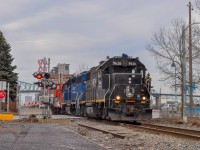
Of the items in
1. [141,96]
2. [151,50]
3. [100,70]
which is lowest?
[141,96]

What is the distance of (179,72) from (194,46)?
2853 millimetres

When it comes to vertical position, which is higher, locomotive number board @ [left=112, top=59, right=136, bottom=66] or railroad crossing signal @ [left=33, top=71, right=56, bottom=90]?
locomotive number board @ [left=112, top=59, right=136, bottom=66]

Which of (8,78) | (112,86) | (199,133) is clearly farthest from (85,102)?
(8,78)

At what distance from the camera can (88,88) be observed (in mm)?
32906

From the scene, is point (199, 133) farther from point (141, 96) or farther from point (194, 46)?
point (194, 46)

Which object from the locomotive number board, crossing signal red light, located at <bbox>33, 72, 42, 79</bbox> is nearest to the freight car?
the locomotive number board

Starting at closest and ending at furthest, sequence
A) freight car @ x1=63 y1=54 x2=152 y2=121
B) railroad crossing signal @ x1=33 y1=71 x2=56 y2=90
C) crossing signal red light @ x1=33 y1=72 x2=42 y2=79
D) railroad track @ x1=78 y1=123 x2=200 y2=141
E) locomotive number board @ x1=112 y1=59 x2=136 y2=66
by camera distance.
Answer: railroad track @ x1=78 y1=123 x2=200 y2=141 → freight car @ x1=63 y1=54 x2=152 y2=121 → locomotive number board @ x1=112 y1=59 x2=136 y2=66 → crossing signal red light @ x1=33 y1=72 x2=42 y2=79 → railroad crossing signal @ x1=33 y1=71 x2=56 y2=90

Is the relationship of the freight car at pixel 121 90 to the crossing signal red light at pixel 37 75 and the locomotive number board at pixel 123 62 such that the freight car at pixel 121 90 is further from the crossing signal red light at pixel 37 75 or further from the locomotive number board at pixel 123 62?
the crossing signal red light at pixel 37 75

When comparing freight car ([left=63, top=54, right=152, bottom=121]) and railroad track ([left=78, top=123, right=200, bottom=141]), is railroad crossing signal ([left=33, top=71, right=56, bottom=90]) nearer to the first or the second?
freight car ([left=63, top=54, right=152, bottom=121])

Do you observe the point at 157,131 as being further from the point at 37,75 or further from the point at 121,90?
the point at 37,75

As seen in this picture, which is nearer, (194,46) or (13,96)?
(194,46)

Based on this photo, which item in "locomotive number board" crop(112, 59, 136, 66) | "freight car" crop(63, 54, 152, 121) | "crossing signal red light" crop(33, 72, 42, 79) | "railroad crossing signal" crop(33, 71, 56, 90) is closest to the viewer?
"freight car" crop(63, 54, 152, 121)

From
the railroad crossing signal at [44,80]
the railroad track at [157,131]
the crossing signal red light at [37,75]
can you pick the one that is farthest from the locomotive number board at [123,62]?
the railroad track at [157,131]

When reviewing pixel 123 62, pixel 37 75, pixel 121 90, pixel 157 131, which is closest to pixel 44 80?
pixel 37 75
